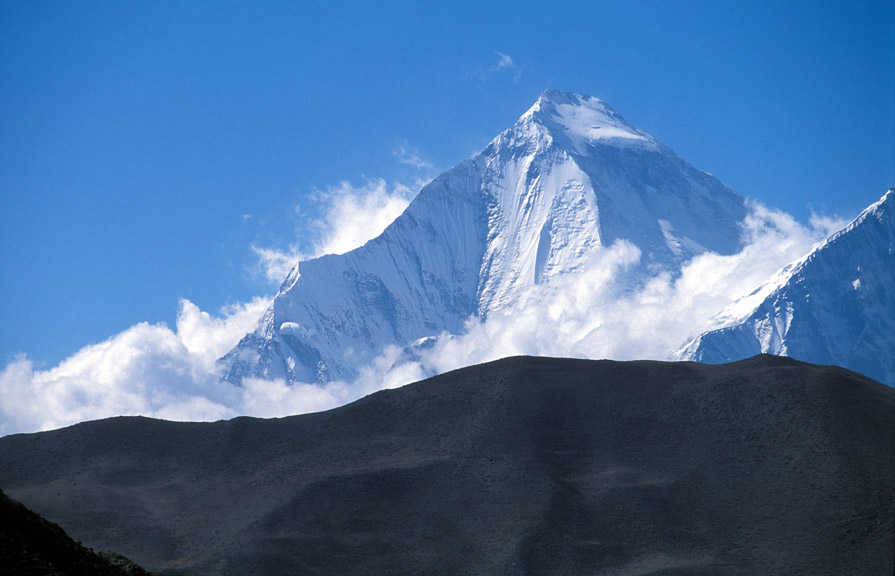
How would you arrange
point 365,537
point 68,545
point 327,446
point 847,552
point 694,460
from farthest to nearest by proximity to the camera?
1. point 327,446
2. point 694,460
3. point 365,537
4. point 847,552
5. point 68,545

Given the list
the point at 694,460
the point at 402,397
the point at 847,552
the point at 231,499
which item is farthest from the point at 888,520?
the point at 231,499

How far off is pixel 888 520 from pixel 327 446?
3319 cm

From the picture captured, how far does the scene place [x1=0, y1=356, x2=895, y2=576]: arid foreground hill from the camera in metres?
52.2

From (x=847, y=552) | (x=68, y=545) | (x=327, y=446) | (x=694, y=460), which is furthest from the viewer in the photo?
(x=327, y=446)

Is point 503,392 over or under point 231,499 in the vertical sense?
over

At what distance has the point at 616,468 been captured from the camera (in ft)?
195

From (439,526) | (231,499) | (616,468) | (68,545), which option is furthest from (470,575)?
(68,545)

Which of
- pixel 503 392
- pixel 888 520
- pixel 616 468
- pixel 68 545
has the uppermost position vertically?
pixel 503 392

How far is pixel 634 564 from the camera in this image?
168ft

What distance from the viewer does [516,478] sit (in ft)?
193

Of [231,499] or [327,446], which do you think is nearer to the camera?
[231,499]

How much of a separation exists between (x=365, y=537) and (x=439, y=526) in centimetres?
404

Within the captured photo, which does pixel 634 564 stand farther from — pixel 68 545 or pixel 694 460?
pixel 68 545

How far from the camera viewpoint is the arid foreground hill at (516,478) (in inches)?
2056
